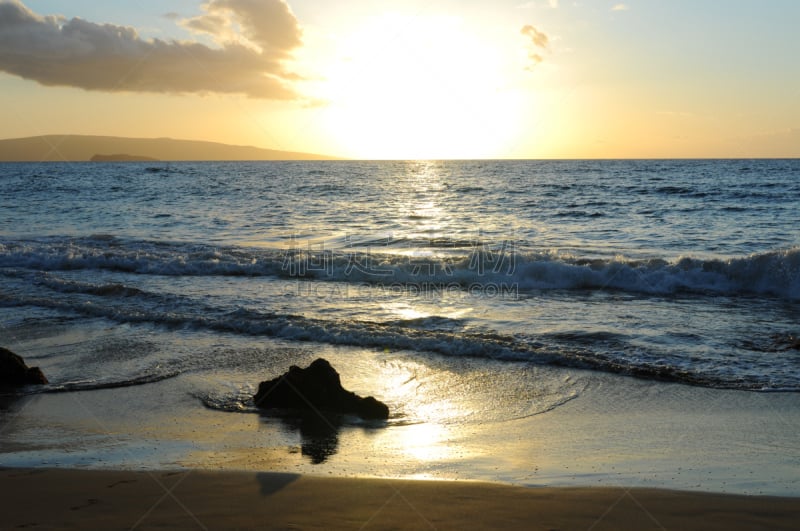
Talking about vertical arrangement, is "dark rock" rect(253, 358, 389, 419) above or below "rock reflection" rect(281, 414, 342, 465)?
above

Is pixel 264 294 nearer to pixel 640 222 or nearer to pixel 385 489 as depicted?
pixel 385 489

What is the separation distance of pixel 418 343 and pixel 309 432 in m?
3.57

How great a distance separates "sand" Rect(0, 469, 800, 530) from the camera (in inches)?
146

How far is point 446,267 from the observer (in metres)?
16.7

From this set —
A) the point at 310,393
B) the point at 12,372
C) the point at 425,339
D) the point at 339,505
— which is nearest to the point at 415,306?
the point at 425,339

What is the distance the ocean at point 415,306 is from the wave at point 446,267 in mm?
63

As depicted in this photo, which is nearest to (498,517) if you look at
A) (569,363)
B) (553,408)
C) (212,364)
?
(553,408)

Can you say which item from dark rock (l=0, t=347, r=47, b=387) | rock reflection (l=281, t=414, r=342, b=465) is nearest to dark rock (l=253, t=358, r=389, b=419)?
rock reflection (l=281, t=414, r=342, b=465)

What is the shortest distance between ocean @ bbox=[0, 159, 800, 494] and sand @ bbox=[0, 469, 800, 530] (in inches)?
65.7

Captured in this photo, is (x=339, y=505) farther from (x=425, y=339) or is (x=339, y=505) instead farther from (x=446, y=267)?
(x=446, y=267)

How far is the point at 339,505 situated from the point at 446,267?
1289 centimetres

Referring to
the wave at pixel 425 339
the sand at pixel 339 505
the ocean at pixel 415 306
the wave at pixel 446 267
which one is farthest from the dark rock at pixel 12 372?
the wave at pixel 446 267

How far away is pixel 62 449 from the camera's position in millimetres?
5035

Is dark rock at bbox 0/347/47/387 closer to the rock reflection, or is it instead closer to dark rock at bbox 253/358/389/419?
dark rock at bbox 253/358/389/419
